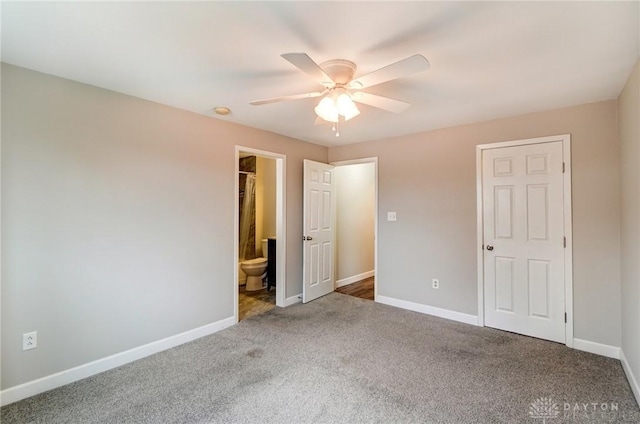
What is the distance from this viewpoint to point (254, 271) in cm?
461

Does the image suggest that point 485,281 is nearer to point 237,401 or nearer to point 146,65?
point 237,401

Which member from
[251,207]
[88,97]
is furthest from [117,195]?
[251,207]

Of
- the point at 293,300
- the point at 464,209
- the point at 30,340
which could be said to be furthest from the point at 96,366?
the point at 464,209

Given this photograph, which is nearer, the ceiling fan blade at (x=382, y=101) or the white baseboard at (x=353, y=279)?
the ceiling fan blade at (x=382, y=101)

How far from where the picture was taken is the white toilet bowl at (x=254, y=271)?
4.59 meters

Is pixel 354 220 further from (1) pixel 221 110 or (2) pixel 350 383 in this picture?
(2) pixel 350 383

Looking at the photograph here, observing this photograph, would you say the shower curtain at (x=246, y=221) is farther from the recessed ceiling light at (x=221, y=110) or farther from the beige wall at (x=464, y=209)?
the recessed ceiling light at (x=221, y=110)

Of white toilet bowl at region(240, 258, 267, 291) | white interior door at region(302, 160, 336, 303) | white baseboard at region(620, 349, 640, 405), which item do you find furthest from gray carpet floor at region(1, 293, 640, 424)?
white toilet bowl at region(240, 258, 267, 291)

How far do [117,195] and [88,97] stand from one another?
791 millimetres

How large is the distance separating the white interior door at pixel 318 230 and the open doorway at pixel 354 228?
0.40 meters

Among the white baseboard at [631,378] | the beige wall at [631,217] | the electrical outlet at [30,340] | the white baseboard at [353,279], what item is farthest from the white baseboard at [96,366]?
the beige wall at [631,217]

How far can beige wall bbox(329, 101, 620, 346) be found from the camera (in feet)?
8.60

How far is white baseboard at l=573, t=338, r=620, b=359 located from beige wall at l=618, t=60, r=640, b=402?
14cm

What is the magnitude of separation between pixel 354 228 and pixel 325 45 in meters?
3.78
